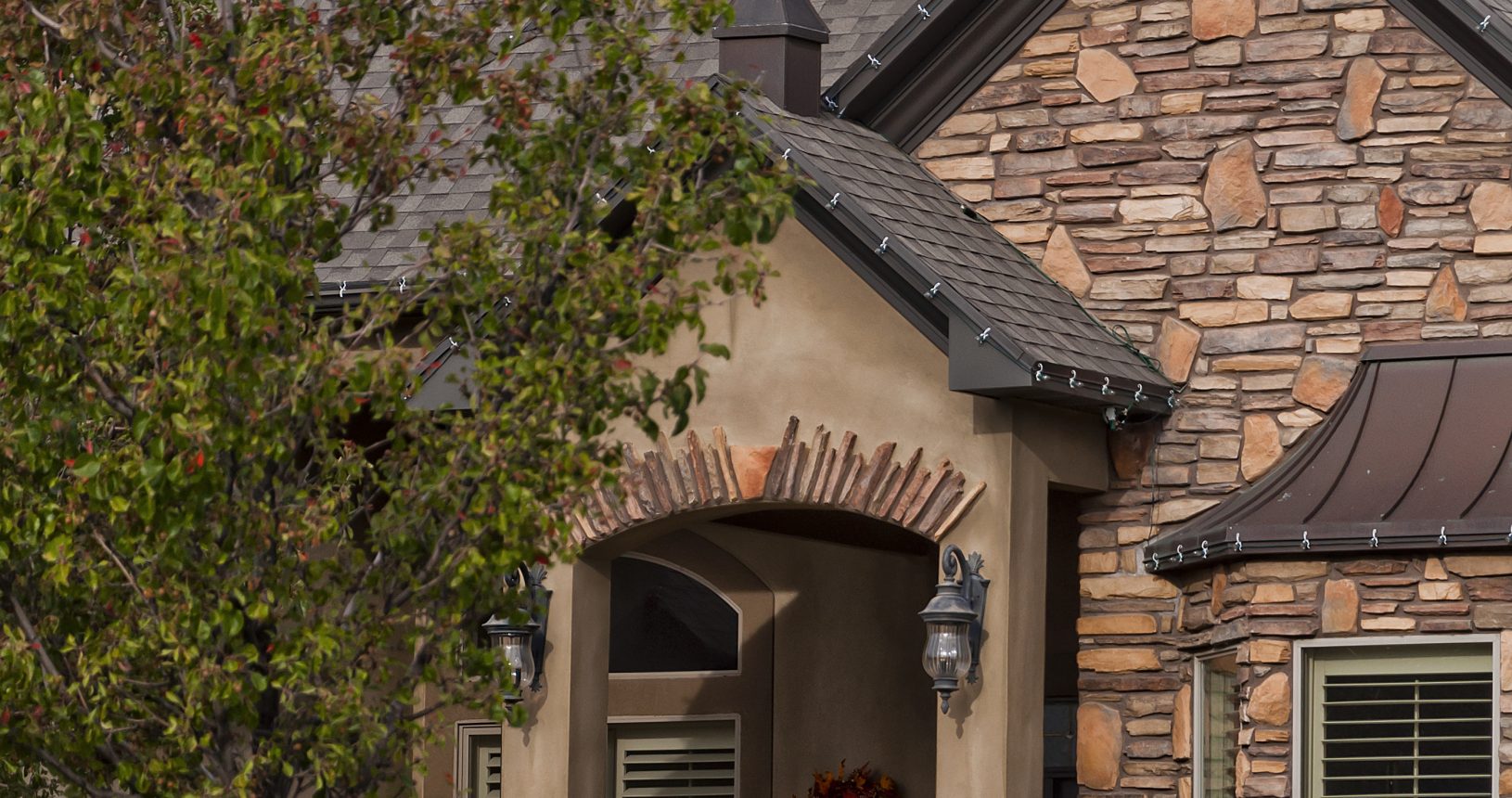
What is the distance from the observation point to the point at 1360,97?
12.7 meters

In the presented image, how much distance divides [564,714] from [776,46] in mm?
3947

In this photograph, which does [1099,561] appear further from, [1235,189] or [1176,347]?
[1235,189]

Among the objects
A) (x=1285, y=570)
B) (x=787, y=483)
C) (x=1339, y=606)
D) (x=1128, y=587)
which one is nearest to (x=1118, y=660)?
(x=1128, y=587)

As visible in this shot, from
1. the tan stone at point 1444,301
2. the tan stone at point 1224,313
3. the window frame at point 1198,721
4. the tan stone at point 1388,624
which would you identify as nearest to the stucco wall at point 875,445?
the tan stone at point 1224,313

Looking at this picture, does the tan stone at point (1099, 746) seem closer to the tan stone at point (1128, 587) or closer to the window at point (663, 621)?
the tan stone at point (1128, 587)

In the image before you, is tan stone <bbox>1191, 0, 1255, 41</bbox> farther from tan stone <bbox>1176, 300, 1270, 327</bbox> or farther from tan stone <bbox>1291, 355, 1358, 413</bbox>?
tan stone <bbox>1291, 355, 1358, 413</bbox>

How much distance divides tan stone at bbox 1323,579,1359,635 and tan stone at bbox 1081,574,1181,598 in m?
1.37

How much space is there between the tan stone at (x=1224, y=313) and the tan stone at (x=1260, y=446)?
55 cm

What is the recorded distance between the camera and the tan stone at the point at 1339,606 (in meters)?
11.4

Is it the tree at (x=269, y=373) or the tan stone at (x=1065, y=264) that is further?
the tan stone at (x=1065, y=264)

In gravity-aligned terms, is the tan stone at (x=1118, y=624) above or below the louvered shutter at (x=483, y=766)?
above

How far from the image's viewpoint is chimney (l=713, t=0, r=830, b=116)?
514 inches

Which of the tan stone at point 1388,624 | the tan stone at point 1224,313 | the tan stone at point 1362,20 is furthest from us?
the tan stone at point 1224,313

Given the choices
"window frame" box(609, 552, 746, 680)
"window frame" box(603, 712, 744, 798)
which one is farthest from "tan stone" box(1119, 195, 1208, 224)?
"window frame" box(603, 712, 744, 798)
